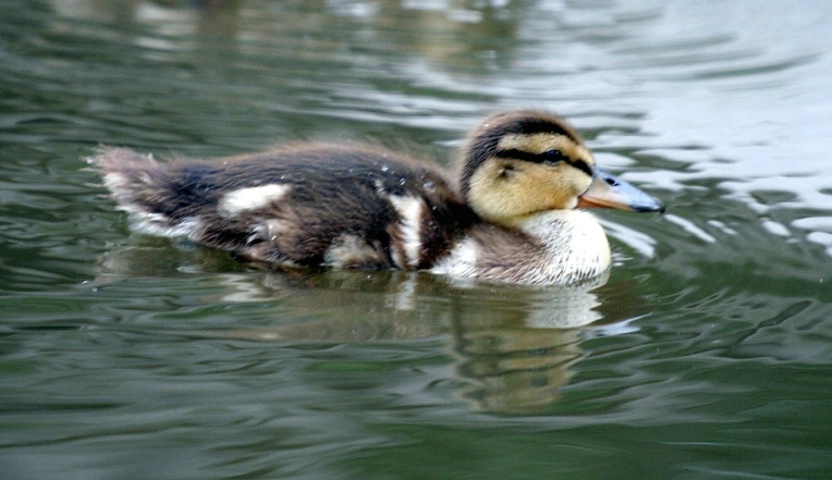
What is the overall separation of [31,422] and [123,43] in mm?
5033

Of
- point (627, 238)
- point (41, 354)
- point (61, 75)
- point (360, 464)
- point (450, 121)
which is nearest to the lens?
point (360, 464)

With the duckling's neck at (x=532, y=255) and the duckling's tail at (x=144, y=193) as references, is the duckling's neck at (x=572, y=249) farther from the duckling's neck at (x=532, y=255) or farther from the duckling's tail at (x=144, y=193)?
the duckling's tail at (x=144, y=193)

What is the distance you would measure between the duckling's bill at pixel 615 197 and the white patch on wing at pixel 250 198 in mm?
1009

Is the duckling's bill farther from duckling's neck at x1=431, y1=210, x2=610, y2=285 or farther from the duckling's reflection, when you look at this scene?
the duckling's reflection

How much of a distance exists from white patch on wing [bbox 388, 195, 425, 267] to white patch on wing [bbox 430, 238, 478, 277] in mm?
Result: 82

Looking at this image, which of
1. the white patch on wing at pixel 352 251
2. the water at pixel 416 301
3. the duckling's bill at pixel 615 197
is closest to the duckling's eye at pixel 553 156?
the duckling's bill at pixel 615 197

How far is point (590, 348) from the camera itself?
3332 mm

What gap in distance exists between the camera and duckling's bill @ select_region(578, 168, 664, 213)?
425 centimetres

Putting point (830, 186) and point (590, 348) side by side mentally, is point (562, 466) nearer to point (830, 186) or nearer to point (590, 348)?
point (590, 348)

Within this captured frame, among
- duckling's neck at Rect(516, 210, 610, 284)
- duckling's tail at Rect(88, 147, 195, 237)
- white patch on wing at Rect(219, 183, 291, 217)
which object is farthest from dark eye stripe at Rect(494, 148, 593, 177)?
duckling's tail at Rect(88, 147, 195, 237)

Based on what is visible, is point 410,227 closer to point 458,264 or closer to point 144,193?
point 458,264

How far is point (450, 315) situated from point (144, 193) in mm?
1269

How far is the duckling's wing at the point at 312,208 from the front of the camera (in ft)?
13.4

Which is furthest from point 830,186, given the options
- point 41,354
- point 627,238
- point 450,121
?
point 41,354
